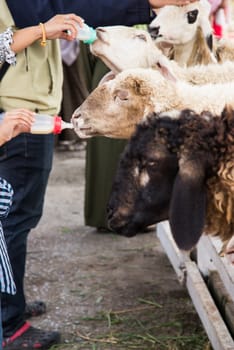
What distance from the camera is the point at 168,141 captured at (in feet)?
9.52

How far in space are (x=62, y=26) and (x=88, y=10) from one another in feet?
1.24

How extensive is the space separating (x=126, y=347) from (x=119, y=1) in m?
1.78

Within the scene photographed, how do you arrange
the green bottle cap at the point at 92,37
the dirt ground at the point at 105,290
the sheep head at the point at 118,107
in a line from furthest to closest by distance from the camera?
the dirt ground at the point at 105,290 < the green bottle cap at the point at 92,37 < the sheep head at the point at 118,107

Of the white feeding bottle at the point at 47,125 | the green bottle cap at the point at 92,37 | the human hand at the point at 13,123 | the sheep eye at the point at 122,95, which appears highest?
the human hand at the point at 13,123

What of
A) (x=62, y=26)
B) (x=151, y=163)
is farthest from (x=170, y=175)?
(x=62, y=26)

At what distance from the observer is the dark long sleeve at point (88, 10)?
12.6 feet

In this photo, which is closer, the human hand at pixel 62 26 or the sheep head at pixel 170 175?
the sheep head at pixel 170 175

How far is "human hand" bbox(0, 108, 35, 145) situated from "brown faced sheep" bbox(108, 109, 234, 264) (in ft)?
1.53

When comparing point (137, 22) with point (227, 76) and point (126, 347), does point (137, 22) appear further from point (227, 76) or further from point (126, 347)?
point (126, 347)

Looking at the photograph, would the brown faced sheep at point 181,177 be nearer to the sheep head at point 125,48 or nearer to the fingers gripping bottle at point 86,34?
the fingers gripping bottle at point 86,34

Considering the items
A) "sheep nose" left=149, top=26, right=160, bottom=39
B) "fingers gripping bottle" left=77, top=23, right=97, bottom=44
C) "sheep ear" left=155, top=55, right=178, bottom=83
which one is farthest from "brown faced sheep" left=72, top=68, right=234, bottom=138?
"sheep nose" left=149, top=26, right=160, bottom=39

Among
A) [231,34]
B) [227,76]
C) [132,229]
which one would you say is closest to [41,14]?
[227,76]

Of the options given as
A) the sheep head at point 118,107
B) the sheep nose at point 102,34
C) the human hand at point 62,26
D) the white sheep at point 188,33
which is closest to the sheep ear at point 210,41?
the white sheep at point 188,33

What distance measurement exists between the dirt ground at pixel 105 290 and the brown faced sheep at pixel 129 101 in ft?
4.09
